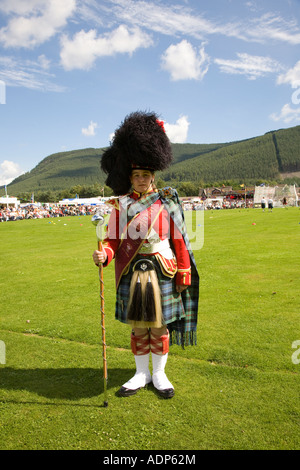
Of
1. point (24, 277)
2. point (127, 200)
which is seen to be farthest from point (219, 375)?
point (24, 277)

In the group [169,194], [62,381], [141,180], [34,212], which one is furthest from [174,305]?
[34,212]

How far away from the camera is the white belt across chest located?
12.3 feet

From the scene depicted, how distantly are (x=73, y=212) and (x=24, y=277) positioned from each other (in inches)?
2055

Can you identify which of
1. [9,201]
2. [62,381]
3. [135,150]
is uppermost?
[9,201]

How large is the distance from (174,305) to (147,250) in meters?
0.72

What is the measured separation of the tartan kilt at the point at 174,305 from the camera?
12.4ft

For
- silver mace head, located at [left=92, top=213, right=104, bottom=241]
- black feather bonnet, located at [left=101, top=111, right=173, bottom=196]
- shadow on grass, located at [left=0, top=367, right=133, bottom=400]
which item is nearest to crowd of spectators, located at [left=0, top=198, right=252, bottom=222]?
black feather bonnet, located at [left=101, top=111, right=173, bottom=196]

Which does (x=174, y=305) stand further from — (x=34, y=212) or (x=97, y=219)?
(x=34, y=212)

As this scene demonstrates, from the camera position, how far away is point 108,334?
5441mm

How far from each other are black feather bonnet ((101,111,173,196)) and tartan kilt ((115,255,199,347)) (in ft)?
3.37

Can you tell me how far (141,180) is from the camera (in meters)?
3.88

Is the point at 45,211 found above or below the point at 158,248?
above

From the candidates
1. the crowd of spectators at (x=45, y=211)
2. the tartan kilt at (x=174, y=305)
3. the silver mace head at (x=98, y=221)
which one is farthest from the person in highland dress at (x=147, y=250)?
the crowd of spectators at (x=45, y=211)
